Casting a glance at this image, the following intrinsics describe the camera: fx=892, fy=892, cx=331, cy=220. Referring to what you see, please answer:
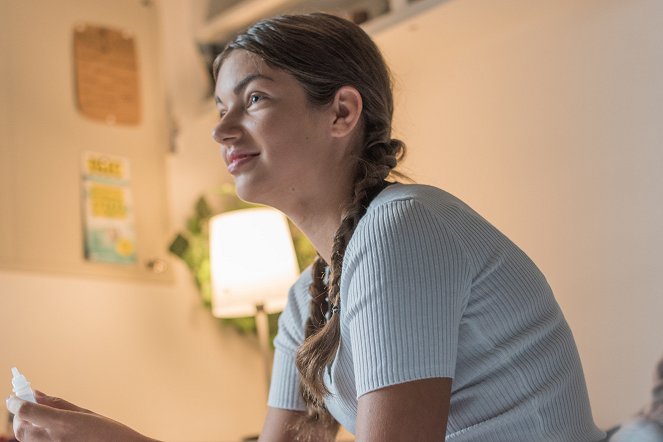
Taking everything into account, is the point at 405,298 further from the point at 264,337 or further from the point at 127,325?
the point at 127,325

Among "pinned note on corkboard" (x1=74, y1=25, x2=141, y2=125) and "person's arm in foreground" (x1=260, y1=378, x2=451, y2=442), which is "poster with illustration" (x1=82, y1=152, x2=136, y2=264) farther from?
"person's arm in foreground" (x1=260, y1=378, x2=451, y2=442)

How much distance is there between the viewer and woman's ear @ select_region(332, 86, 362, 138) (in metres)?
1.13

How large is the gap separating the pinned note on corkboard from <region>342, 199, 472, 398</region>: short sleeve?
2.15 meters

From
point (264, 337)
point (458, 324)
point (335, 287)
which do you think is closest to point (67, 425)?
point (335, 287)

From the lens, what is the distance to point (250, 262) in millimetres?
2613

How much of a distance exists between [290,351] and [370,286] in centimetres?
46

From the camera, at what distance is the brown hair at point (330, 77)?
3.54 ft

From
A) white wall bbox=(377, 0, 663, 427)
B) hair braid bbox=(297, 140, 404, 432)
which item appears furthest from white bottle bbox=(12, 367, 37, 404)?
white wall bbox=(377, 0, 663, 427)

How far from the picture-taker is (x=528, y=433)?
94 centimetres

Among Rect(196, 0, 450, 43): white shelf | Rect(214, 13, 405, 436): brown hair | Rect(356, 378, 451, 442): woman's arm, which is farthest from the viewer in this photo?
Rect(196, 0, 450, 43): white shelf

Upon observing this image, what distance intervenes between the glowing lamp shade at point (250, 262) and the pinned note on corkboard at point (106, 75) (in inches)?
23.1

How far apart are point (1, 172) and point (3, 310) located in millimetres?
402

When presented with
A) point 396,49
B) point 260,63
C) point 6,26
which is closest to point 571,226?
point 396,49

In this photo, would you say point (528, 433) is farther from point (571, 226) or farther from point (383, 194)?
point (571, 226)
